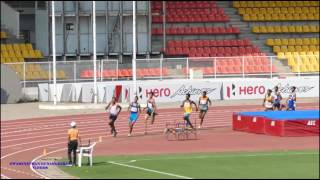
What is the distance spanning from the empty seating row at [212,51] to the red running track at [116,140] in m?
19.6

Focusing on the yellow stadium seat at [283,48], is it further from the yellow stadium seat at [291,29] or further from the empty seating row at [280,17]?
the empty seating row at [280,17]

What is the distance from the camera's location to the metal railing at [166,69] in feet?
159

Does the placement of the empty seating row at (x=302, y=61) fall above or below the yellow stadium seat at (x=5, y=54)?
below

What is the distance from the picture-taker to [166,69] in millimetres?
49688

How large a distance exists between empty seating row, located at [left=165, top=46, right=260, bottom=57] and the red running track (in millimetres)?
19624

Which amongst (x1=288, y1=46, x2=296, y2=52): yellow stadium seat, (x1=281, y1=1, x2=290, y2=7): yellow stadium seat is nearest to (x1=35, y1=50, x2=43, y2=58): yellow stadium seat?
(x1=288, y1=46, x2=296, y2=52): yellow stadium seat

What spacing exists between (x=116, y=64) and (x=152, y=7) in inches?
574

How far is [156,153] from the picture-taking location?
25656 millimetres

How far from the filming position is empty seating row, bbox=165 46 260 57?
58250 millimetres

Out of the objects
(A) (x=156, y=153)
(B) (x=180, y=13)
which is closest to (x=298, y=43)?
(B) (x=180, y=13)

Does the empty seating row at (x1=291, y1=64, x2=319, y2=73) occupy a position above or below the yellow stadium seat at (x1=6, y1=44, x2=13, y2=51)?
below

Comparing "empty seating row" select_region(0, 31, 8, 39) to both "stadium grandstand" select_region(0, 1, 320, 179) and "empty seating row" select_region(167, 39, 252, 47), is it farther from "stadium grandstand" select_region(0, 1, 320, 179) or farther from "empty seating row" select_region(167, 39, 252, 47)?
"empty seating row" select_region(167, 39, 252, 47)

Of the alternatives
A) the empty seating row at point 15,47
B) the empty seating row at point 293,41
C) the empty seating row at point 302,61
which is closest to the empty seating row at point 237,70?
the empty seating row at point 302,61

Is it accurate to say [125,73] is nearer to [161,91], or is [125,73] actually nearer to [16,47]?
[161,91]
